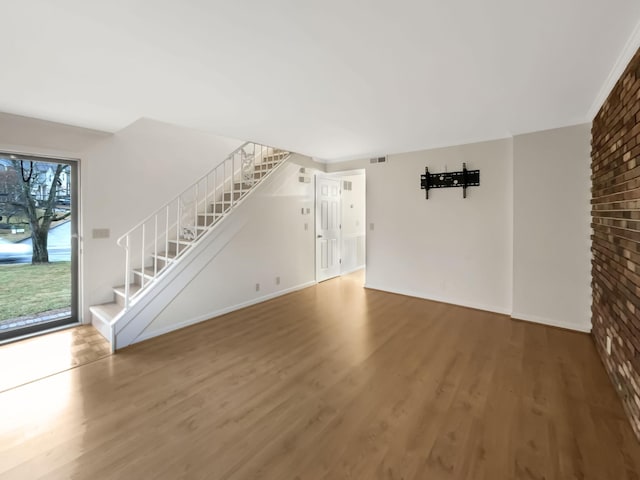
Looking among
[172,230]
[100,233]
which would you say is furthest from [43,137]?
[172,230]

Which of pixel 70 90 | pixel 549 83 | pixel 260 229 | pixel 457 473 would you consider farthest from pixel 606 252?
pixel 70 90

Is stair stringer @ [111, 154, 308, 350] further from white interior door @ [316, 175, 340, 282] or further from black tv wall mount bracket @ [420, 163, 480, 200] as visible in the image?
black tv wall mount bracket @ [420, 163, 480, 200]

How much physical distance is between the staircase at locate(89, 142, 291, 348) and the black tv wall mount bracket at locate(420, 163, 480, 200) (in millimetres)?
2380

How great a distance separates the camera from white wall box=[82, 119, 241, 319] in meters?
3.62

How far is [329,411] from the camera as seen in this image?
2062 millimetres

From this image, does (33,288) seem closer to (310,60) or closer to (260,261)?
(260,261)

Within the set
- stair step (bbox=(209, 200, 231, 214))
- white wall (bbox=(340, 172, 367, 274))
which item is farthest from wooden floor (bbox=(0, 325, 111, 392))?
white wall (bbox=(340, 172, 367, 274))

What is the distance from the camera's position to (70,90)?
8.27 ft

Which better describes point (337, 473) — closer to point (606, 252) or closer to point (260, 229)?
point (606, 252)

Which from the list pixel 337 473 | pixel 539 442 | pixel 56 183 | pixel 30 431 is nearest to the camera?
pixel 337 473

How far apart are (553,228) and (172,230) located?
5.21 m

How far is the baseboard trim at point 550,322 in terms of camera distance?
3404mm

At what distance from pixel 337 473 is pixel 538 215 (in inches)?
147

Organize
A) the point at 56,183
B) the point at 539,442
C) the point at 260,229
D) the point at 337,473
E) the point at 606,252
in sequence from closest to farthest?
1. the point at 337,473
2. the point at 539,442
3. the point at 606,252
4. the point at 56,183
5. the point at 260,229
